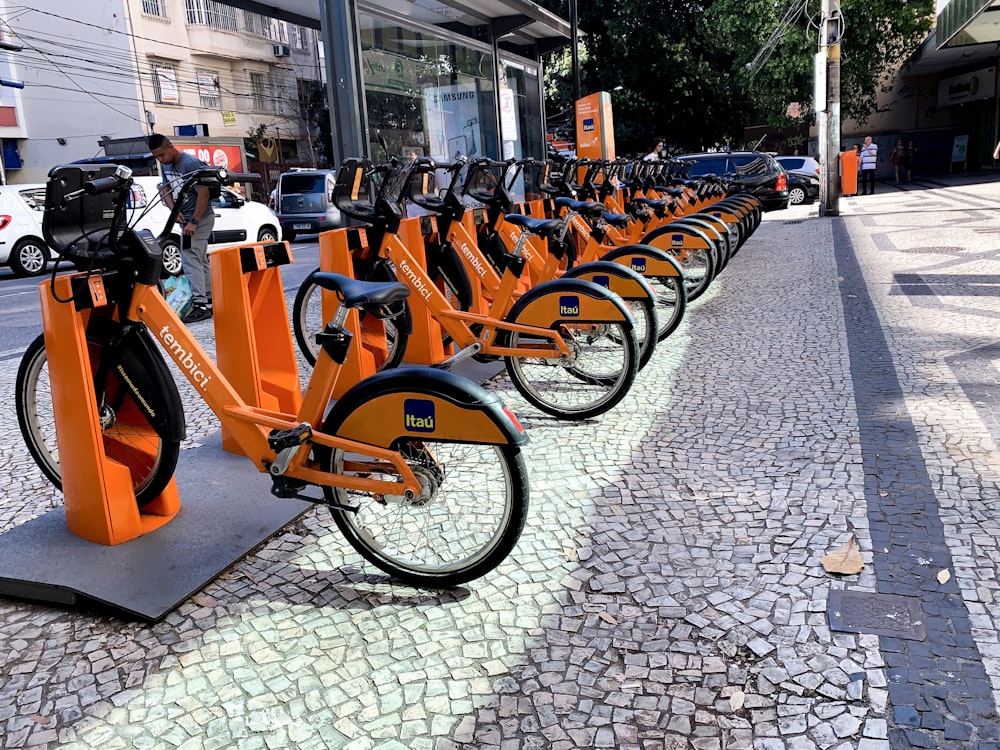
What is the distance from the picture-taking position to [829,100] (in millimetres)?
16031

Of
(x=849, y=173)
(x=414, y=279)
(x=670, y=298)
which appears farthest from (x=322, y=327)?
(x=849, y=173)

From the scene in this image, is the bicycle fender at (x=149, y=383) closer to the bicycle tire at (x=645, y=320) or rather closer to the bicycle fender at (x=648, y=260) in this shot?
the bicycle tire at (x=645, y=320)

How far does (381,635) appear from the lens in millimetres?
2613

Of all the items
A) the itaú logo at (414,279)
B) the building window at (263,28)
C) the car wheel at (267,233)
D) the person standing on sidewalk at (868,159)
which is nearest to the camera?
the itaú logo at (414,279)

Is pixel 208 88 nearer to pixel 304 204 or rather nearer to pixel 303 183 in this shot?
pixel 303 183

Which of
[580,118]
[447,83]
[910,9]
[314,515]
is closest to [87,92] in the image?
[580,118]

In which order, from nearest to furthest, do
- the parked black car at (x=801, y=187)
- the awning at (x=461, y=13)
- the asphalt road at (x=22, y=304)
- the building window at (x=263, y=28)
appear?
the asphalt road at (x=22, y=304)
the awning at (x=461, y=13)
the parked black car at (x=801, y=187)
the building window at (x=263, y=28)

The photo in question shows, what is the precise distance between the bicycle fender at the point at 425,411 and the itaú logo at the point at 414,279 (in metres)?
2.25

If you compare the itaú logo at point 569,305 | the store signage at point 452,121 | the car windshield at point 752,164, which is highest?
the store signage at point 452,121

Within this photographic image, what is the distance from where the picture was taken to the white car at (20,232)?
13562 mm

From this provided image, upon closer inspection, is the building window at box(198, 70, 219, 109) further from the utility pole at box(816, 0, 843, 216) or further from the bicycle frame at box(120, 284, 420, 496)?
the bicycle frame at box(120, 284, 420, 496)

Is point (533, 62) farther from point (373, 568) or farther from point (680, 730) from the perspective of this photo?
point (680, 730)

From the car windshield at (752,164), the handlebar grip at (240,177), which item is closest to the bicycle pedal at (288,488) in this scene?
the handlebar grip at (240,177)

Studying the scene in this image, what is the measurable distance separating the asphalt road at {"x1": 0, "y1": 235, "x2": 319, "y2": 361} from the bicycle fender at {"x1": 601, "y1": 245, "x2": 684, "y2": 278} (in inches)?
144
